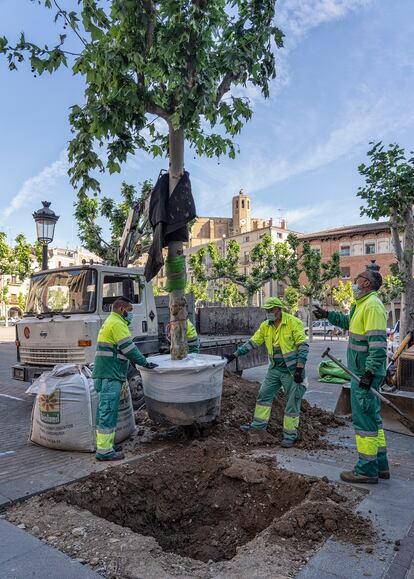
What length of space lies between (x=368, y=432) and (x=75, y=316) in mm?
4664

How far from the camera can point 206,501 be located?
3.89 metres

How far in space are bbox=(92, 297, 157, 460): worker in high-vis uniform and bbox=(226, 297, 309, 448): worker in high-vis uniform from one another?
1.41 metres

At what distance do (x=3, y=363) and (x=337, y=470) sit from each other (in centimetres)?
1341

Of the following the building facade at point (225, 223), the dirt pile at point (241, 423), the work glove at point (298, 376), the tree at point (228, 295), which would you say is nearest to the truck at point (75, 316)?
the dirt pile at point (241, 423)

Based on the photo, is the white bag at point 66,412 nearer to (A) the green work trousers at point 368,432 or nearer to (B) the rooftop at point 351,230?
(A) the green work trousers at point 368,432

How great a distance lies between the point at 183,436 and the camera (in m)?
5.40

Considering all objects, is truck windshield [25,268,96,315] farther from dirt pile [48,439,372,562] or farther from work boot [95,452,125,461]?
dirt pile [48,439,372,562]

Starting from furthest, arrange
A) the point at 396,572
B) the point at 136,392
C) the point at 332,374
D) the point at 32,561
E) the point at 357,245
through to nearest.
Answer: the point at 357,245 < the point at 332,374 < the point at 136,392 < the point at 32,561 < the point at 396,572

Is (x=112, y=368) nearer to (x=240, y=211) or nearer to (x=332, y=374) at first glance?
(x=332, y=374)

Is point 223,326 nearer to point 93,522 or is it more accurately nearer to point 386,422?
point 386,422

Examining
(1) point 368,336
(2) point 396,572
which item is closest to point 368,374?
(1) point 368,336

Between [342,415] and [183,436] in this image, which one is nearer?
[183,436]

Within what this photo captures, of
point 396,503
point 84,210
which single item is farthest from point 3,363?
point 396,503

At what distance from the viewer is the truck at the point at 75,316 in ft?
22.8
